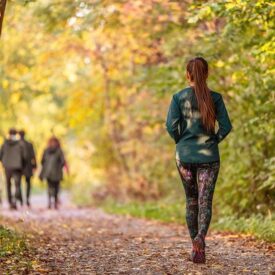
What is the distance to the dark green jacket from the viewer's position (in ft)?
24.1

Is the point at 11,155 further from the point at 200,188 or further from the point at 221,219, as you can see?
the point at 200,188

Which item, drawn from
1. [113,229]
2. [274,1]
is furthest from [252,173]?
[274,1]

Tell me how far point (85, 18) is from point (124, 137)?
9493 mm

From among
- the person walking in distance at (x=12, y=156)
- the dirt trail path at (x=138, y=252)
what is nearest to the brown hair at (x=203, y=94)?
the dirt trail path at (x=138, y=252)

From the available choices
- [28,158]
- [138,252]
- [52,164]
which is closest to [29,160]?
[28,158]

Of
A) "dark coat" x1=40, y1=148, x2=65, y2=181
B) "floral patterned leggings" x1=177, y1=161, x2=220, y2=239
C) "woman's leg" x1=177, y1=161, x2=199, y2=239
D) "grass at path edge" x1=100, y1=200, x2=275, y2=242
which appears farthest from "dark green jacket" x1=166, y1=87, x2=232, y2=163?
"dark coat" x1=40, y1=148, x2=65, y2=181

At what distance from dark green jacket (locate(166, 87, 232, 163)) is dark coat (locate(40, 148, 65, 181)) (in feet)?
40.5

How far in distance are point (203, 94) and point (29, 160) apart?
12.0 meters

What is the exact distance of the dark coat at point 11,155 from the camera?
714 inches

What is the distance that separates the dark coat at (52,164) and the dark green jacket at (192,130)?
12353 mm

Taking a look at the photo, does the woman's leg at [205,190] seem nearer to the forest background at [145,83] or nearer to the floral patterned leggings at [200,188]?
the floral patterned leggings at [200,188]

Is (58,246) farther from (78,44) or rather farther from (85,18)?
(78,44)

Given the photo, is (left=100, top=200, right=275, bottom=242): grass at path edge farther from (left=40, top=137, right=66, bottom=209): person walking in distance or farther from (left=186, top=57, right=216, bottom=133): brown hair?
(left=186, top=57, right=216, bottom=133): brown hair

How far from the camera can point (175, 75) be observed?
1431cm
